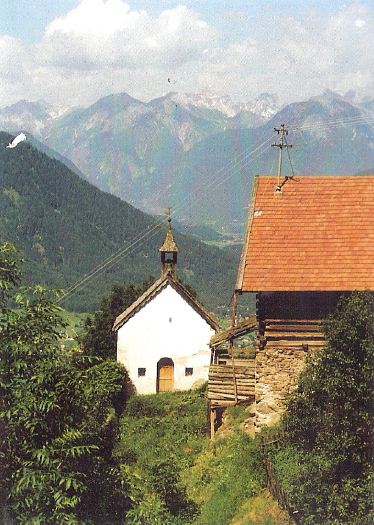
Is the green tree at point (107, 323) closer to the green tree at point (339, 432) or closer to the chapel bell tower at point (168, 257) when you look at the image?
the chapel bell tower at point (168, 257)

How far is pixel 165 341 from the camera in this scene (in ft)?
135

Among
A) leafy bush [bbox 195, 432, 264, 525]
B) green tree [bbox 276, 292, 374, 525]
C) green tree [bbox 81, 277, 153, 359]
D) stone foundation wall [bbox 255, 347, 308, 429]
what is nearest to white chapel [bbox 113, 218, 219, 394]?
green tree [bbox 81, 277, 153, 359]

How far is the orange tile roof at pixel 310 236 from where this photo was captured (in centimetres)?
2127

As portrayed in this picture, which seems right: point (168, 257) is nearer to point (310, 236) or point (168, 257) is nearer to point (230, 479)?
point (310, 236)

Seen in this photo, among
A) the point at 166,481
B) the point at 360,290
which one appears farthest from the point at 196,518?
the point at 360,290

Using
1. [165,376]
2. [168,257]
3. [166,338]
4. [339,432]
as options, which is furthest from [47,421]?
[165,376]

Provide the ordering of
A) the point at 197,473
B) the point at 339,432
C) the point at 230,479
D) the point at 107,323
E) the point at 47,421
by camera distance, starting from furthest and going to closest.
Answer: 1. the point at 107,323
2. the point at 197,473
3. the point at 230,479
4. the point at 339,432
5. the point at 47,421

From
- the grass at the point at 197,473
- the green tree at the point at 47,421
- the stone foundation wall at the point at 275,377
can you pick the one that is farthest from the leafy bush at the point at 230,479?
the green tree at the point at 47,421

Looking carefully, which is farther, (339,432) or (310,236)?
(310,236)

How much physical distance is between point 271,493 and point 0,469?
356 inches

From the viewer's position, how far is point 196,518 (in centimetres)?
1944

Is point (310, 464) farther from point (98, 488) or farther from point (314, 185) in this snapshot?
point (314, 185)

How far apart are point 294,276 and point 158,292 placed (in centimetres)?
1980

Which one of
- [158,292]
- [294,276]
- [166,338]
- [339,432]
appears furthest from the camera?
[166,338]
